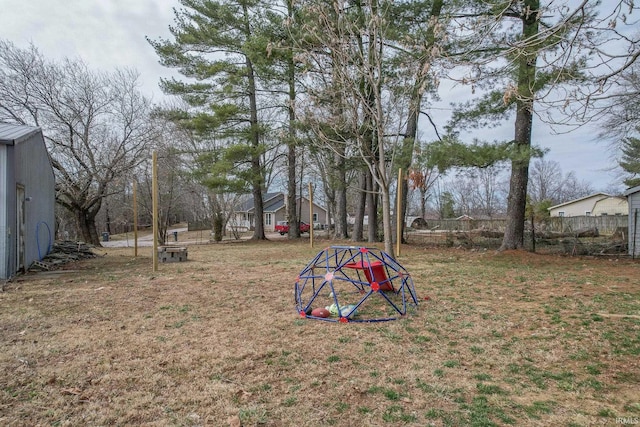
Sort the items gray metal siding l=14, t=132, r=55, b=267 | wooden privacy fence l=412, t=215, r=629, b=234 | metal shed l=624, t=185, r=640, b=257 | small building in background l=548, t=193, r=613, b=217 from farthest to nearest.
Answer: small building in background l=548, t=193, r=613, b=217 < wooden privacy fence l=412, t=215, r=629, b=234 < metal shed l=624, t=185, r=640, b=257 < gray metal siding l=14, t=132, r=55, b=267

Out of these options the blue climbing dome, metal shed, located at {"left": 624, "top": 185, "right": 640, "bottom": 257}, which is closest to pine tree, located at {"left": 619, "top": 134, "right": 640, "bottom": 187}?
metal shed, located at {"left": 624, "top": 185, "right": 640, "bottom": 257}

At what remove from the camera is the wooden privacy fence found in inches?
642

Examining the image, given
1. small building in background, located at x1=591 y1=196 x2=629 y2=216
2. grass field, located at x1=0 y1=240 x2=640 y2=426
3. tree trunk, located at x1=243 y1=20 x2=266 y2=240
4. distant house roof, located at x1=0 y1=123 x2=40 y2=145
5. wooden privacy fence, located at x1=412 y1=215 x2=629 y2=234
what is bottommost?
grass field, located at x1=0 y1=240 x2=640 y2=426

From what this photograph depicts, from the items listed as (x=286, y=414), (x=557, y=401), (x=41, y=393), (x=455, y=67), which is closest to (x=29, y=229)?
(x=41, y=393)

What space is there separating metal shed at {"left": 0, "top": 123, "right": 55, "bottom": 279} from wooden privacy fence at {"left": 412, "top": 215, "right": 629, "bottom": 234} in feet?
45.7

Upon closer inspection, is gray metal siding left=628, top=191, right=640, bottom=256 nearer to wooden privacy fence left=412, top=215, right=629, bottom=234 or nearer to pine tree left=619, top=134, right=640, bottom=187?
wooden privacy fence left=412, top=215, right=629, bottom=234

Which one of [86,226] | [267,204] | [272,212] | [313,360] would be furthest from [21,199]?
[267,204]

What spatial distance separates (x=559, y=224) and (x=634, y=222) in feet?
25.0

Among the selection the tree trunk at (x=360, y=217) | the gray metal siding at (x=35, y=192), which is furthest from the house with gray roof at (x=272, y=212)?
the gray metal siding at (x=35, y=192)

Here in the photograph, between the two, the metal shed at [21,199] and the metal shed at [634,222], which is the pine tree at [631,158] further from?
the metal shed at [21,199]

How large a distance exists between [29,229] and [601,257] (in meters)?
15.6

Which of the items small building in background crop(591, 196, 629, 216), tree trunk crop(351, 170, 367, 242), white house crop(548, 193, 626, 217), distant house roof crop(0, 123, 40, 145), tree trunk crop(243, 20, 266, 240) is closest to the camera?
distant house roof crop(0, 123, 40, 145)

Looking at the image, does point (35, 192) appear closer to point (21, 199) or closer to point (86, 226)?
point (21, 199)

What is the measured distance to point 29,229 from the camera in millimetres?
9094
